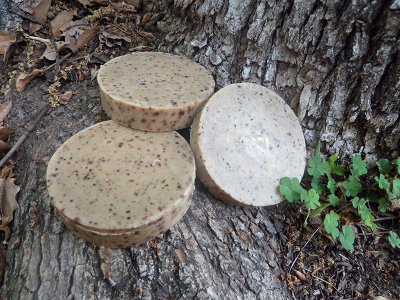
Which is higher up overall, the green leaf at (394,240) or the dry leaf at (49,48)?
the dry leaf at (49,48)

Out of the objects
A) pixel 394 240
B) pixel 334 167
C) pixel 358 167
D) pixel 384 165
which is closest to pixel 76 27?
pixel 334 167

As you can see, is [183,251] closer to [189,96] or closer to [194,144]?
[194,144]

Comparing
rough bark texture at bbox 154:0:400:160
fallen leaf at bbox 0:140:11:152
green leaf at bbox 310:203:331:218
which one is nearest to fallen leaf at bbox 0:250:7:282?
fallen leaf at bbox 0:140:11:152

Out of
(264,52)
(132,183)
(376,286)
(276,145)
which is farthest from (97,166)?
(376,286)

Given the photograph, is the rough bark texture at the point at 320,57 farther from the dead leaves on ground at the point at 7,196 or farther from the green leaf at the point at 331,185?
the dead leaves on ground at the point at 7,196

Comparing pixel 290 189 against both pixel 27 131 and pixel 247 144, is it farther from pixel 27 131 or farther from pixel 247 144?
pixel 27 131

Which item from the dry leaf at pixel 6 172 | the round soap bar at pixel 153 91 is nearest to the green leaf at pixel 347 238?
the round soap bar at pixel 153 91
